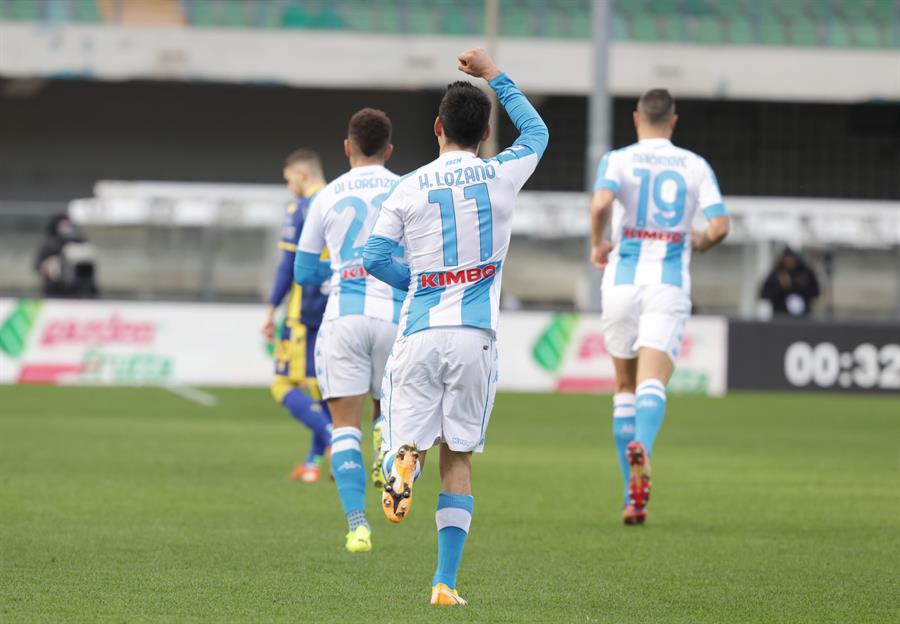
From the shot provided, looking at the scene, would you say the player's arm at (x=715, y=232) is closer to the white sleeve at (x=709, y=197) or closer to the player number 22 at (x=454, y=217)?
the white sleeve at (x=709, y=197)

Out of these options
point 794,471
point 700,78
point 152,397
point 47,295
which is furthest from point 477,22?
point 794,471

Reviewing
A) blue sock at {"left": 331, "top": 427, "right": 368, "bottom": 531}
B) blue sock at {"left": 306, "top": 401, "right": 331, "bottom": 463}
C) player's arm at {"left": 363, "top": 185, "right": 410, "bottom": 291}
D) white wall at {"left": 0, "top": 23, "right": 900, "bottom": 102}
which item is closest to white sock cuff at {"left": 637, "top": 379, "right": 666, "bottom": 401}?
blue sock at {"left": 331, "top": 427, "right": 368, "bottom": 531}

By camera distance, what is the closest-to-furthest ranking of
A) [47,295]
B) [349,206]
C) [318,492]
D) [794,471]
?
[349,206], [318,492], [794,471], [47,295]

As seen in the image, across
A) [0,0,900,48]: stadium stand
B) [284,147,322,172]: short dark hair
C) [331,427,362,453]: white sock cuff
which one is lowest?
[331,427,362,453]: white sock cuff

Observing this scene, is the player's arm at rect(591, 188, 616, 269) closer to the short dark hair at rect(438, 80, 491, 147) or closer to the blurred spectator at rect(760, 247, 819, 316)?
the short dark hair at rect(438, 80, 491, 147)

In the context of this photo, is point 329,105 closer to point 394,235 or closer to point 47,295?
point 47,295

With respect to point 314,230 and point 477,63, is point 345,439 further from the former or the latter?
point 477,63

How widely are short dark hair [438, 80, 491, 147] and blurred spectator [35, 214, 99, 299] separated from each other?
55.1ft

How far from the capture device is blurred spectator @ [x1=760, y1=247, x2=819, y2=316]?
898 inches

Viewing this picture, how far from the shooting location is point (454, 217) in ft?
18.7

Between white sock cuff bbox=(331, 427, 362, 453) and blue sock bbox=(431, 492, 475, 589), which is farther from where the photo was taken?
white sock cuff bbox=(331, 427, 362, 453)

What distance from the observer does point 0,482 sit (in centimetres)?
970

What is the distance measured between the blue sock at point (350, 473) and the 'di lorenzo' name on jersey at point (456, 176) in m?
2.05

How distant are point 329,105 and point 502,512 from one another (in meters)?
28.8
